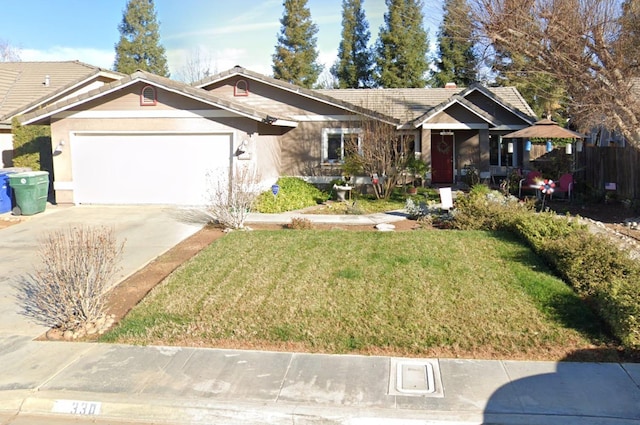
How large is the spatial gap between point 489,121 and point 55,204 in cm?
1510

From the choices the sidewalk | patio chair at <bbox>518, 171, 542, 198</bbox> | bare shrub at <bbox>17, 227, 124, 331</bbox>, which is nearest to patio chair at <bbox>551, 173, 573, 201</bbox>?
patio chair at <bbox>518, 171, 542, 198</bbox>

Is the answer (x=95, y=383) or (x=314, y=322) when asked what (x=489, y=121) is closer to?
(x=314, y=322)

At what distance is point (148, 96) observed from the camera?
16.4m

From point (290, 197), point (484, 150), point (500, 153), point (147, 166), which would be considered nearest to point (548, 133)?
point (484, 150)

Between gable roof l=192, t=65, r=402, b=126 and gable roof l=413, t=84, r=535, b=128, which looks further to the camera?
gable roof l=413, t=84, r=535, b=128

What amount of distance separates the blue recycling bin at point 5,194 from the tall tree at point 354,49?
2894 cm

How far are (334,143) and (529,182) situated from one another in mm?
6873

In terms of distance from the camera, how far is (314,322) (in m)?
6.87

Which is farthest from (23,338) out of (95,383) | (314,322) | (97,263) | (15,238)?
(15,238)

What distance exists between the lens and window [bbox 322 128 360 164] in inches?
759

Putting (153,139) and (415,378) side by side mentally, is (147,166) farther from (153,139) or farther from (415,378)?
(415,378)

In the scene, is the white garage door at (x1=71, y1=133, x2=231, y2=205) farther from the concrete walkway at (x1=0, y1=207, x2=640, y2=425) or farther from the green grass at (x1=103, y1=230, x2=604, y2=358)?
the concrete walkway at (x1=0, y1=207, x2=640, y2=425)

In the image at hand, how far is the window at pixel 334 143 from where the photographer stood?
1928 centimetres

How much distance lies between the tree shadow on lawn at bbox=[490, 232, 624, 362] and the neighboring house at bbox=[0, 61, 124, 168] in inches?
698
